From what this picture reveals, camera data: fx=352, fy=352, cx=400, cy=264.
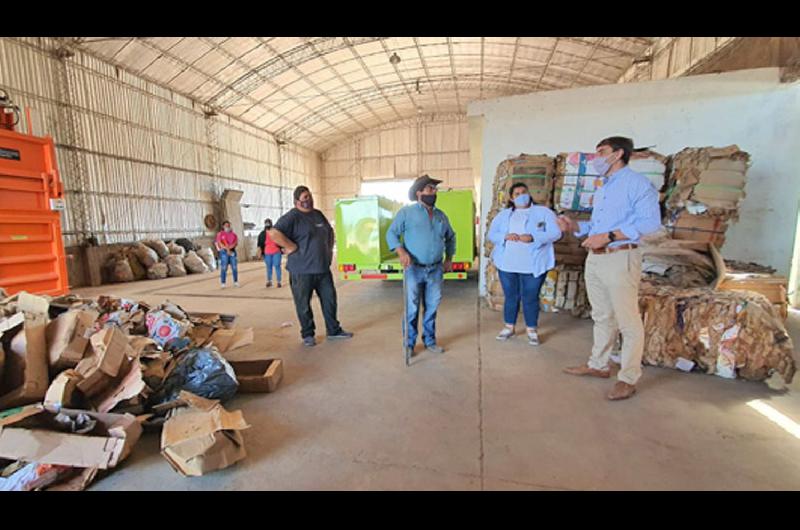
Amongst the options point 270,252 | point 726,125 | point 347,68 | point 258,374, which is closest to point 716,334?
point 726,125

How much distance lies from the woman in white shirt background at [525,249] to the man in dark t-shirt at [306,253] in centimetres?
190

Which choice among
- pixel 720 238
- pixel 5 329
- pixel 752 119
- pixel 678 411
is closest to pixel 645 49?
pixel 752 119

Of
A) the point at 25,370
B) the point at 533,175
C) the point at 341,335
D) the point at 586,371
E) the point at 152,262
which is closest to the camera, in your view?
the point at 25,370

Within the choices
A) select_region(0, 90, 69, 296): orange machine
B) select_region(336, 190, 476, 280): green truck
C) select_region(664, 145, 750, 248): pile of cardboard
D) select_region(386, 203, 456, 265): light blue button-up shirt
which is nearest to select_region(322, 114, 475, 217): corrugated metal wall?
select_region(336, 190, 476, 280): green truck

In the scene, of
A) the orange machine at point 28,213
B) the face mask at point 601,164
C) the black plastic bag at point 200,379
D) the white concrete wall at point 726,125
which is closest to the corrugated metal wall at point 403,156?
the white concrete wall at point 726,125

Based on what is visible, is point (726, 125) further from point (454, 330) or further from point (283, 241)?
point (283, 241)

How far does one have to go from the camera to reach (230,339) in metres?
3.66

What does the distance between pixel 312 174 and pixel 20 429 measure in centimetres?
2170

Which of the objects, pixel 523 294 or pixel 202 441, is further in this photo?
pixel 523 294

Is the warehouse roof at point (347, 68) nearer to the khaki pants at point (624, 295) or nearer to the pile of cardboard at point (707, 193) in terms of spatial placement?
the pile of cardboard at point (707, 193)

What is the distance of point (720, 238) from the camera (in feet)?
13.4

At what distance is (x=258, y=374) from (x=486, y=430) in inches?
78.5

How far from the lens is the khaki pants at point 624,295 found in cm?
256

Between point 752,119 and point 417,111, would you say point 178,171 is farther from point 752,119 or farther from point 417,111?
point 752,119
